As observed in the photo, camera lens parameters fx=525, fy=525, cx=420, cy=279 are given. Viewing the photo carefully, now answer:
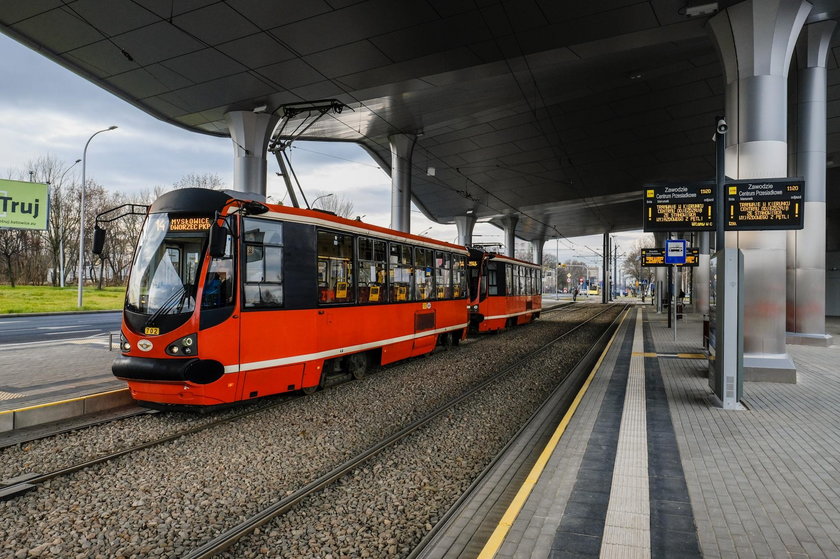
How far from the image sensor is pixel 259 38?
14336 millimetres

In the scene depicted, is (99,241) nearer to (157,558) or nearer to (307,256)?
(307,256)

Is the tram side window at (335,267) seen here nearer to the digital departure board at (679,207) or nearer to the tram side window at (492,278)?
the digital departure board at (679,207)

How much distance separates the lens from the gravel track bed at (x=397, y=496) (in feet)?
13.2

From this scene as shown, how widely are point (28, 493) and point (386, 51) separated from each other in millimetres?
14002

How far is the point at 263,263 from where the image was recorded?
312 inches

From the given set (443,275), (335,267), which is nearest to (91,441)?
(335,267)

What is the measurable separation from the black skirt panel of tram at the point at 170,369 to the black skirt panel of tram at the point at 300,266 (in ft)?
5.12

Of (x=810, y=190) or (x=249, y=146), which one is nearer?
(x=810, y=190)

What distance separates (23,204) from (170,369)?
1144 inches

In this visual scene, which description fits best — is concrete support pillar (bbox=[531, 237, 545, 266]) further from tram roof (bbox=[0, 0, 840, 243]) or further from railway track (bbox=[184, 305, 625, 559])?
railway track (bbox=[184, 305, 625, 559])

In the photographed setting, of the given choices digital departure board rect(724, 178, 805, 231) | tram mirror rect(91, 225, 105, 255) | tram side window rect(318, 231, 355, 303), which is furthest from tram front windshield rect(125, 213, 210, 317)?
digital departure board rect(724, 178, 805, 231)

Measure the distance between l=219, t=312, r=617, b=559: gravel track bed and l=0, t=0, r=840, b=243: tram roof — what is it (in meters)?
10.6

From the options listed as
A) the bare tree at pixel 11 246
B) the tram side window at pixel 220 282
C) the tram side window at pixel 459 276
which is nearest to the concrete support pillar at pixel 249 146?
the tram side window at pixel 459 276

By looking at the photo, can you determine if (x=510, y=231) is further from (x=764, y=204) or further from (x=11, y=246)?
(x=764, y=204)
